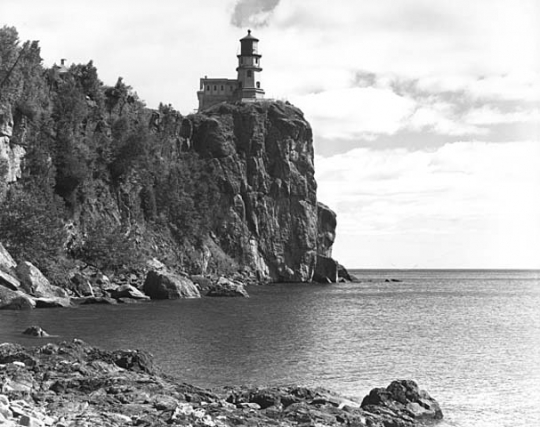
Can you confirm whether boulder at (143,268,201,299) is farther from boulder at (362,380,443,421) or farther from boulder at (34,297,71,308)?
boulder at (362,380,443,421)

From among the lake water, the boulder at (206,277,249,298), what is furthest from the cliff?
the lake water

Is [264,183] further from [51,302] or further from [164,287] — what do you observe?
[51,302]

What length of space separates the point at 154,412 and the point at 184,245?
11268 centimetres

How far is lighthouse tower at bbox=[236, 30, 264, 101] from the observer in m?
164

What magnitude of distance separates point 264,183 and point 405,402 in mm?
134613

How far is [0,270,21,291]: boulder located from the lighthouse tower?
352 ft

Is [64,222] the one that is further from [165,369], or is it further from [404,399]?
[404,399]

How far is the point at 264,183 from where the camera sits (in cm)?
16162

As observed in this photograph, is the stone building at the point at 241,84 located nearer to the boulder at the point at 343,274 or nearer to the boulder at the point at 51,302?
the boulder at the point at 343,274

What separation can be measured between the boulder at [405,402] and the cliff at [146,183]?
59878 mm

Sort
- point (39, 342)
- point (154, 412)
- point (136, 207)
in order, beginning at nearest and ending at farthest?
point (154, 412) < point (39, 342) < point (136, 207)

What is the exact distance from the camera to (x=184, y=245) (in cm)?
13375

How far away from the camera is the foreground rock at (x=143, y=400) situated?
66.8 feet

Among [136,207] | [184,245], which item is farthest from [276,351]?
[184,245]
